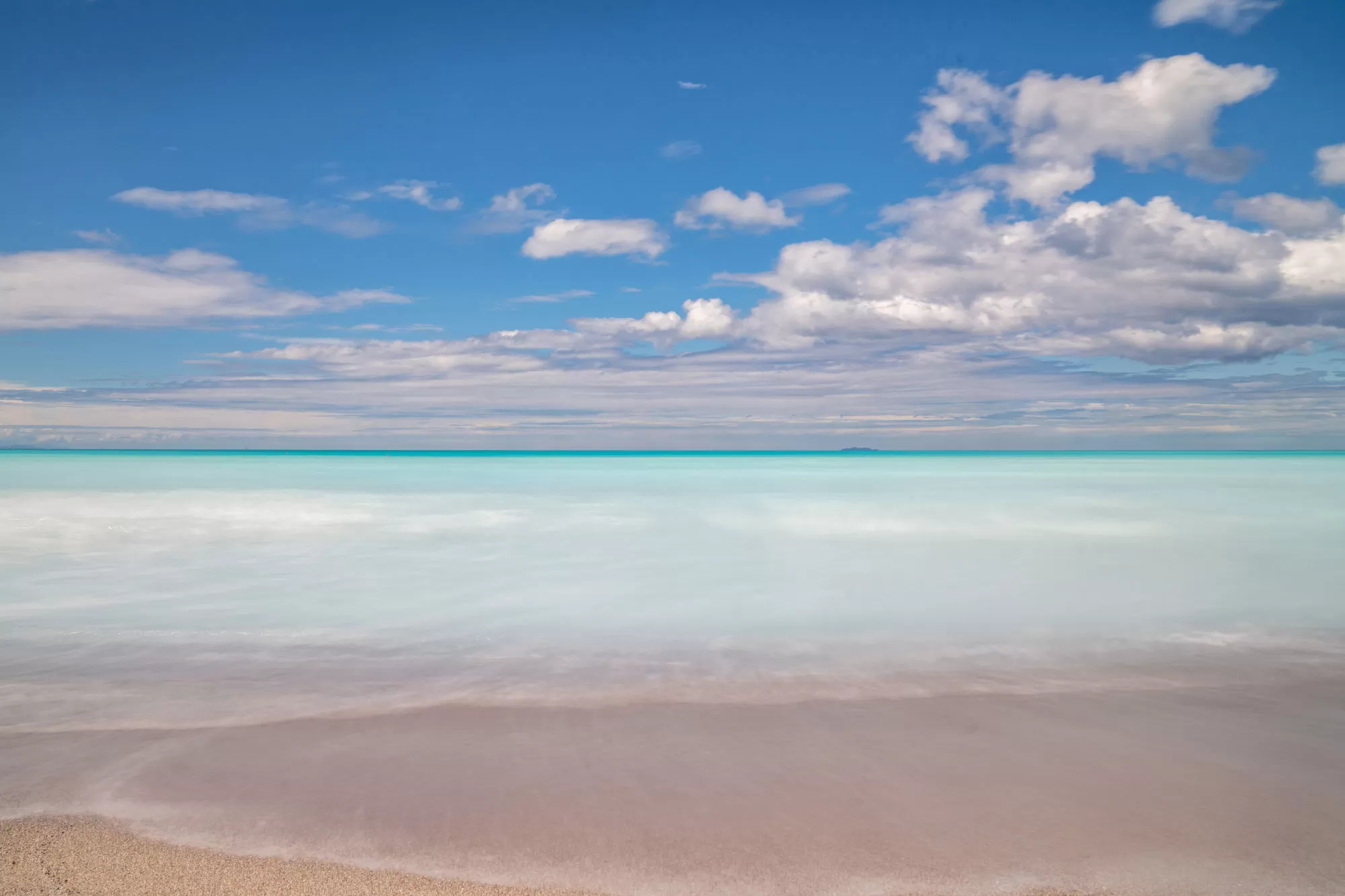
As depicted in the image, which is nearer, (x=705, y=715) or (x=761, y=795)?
(x=761, y=795)

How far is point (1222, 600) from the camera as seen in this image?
10.3 metres

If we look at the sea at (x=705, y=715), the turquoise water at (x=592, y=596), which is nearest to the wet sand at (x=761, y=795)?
the sea at (x=705, y=715)

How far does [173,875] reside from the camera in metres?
3.40

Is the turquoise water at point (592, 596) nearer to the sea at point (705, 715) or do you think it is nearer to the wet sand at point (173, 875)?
the sea at point (705, 715)

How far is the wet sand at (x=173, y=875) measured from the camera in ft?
10.8

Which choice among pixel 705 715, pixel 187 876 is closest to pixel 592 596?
pixel 705 715

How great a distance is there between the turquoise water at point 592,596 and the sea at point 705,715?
0.07m

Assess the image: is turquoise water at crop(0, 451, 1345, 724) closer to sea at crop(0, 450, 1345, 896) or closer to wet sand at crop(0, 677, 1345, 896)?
sea at crop(0, 450, 1345, 896)

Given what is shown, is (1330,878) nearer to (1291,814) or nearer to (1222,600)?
(1291,814)

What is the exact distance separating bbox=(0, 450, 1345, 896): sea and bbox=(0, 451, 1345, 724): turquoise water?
7 centimetres

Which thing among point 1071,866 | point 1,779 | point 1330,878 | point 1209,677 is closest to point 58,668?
point 1,779

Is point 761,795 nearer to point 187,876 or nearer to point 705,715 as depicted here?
point 705,715

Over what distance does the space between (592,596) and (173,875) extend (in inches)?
287

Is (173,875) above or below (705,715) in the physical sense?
above
